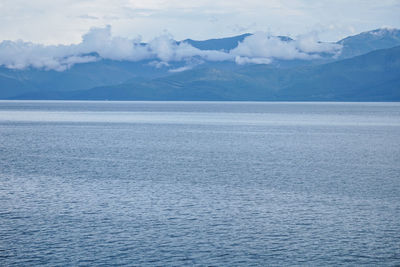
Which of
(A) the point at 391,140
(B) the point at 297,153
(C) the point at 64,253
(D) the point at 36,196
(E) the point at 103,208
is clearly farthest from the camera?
(A) the point at 391,140

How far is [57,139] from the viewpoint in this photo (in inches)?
4862

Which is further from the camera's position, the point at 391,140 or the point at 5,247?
the point at 391,140

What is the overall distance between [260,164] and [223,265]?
45419 mm

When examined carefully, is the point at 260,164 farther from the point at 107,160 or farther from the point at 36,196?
the point at 36,196

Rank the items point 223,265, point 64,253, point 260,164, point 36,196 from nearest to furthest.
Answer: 1. point 223,265
2. point 64,253
3. point 36,196
4. point 260,164

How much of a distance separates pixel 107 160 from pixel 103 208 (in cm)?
3670

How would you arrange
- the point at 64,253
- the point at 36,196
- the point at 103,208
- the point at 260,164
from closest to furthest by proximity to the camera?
1. the point at 64,253
2. the point at 103,208
3. the point at 36,196
4. the point at 260,164

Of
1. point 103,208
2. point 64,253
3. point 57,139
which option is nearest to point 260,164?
point 103,208

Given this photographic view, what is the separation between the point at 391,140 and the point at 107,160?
6860 centimetres

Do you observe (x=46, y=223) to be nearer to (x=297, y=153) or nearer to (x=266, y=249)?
(x=266, y=249)

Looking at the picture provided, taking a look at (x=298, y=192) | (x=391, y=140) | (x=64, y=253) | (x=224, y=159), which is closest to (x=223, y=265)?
(x=64, y=253)

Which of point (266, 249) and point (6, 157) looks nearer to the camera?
point (266, 249)

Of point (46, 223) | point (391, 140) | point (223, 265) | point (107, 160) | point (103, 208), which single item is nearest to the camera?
point (223, 265)

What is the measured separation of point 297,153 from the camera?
9275 cm
